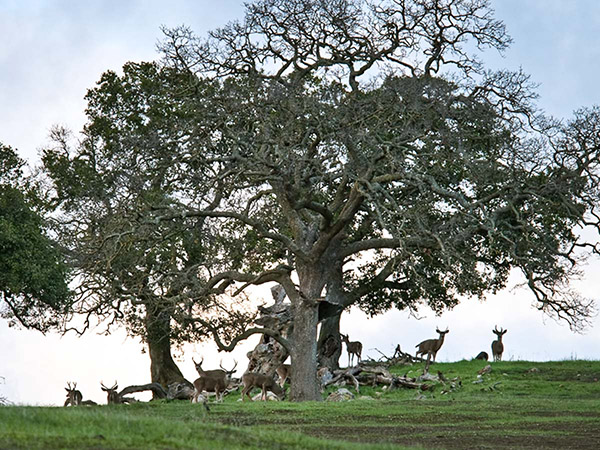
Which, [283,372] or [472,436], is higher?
[283,372]

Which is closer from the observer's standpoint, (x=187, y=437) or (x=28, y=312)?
(x=187, y=437)

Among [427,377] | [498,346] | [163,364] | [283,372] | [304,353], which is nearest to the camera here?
[304,353]

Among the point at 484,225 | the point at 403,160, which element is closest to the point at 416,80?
the point at 403,160

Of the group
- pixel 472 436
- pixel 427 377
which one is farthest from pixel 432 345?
pixel 472 436

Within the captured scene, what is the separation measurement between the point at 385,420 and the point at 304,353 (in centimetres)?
883

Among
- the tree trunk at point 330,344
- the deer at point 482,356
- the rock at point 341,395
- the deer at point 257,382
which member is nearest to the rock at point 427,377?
the rock at point 341,395

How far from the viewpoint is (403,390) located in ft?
107

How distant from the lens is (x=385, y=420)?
21.2m

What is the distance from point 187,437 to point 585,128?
21650 mm

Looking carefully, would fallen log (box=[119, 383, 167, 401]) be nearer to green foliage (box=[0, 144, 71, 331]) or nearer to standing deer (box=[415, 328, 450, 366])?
green foliage (box=[0, 144, 71, 331])

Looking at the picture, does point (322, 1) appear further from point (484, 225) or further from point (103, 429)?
point (103, 429)

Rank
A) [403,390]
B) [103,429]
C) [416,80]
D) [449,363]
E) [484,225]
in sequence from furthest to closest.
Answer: [449,363] → [403,390] → [416,80] → [484,225] → [103,429]

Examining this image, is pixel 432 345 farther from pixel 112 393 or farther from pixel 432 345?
pixel 112 393

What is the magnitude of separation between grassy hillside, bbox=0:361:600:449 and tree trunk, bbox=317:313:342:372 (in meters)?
3.18
